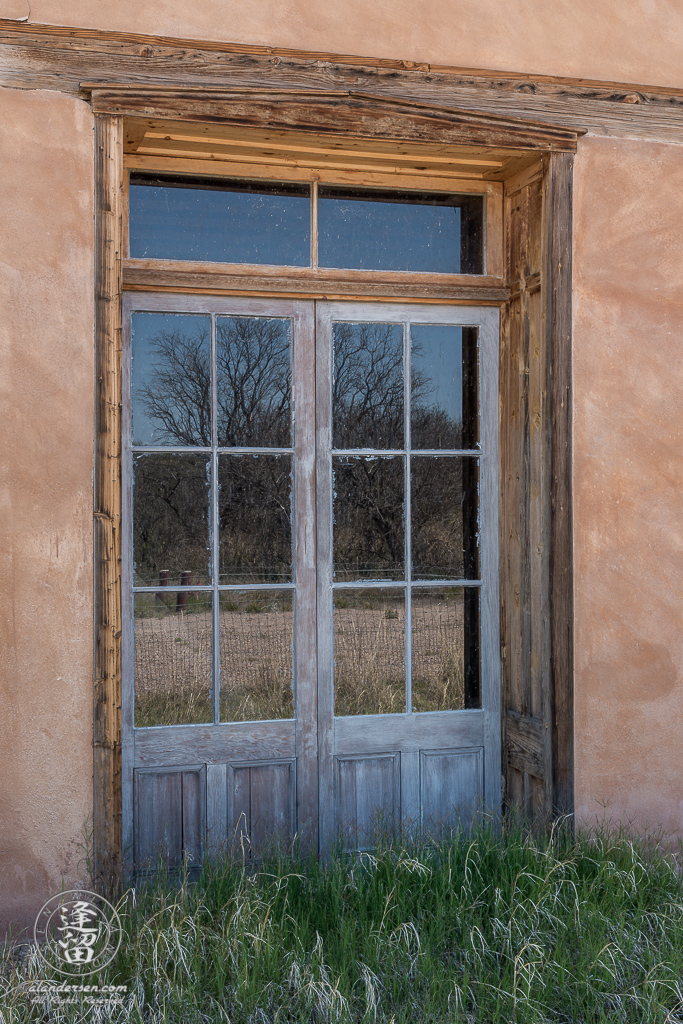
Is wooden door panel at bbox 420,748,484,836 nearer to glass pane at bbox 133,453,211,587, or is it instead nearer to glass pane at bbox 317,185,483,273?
glass pane at bbox 133,453,211,587

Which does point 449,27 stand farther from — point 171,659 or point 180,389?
point 171,659

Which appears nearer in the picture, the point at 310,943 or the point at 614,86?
the point at 310,943

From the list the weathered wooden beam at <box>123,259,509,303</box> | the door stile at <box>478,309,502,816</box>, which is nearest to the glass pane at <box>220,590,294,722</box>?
the door stile at <box>478,309,502,816</box>

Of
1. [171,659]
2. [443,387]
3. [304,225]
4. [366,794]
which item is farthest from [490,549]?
[304,225]

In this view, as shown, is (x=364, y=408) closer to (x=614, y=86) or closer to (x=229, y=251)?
(x=229, y=251)

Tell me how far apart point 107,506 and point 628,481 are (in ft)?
Result: 6.48

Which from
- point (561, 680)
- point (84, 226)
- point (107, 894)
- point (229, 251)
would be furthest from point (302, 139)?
point (107, 894)

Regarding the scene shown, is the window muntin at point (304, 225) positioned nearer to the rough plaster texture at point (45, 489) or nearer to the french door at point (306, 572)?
the french door at point (306, 572)

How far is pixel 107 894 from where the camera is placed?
285 cm

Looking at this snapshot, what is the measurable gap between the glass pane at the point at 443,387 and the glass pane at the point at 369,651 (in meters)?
0.68

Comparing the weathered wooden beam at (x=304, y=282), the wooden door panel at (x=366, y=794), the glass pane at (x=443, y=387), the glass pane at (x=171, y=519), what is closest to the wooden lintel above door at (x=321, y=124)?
the weathered wooden beam at (x=304, y=282)

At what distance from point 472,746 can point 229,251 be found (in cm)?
225

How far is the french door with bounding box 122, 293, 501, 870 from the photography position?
3340mm

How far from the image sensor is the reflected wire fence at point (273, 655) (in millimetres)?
3342
